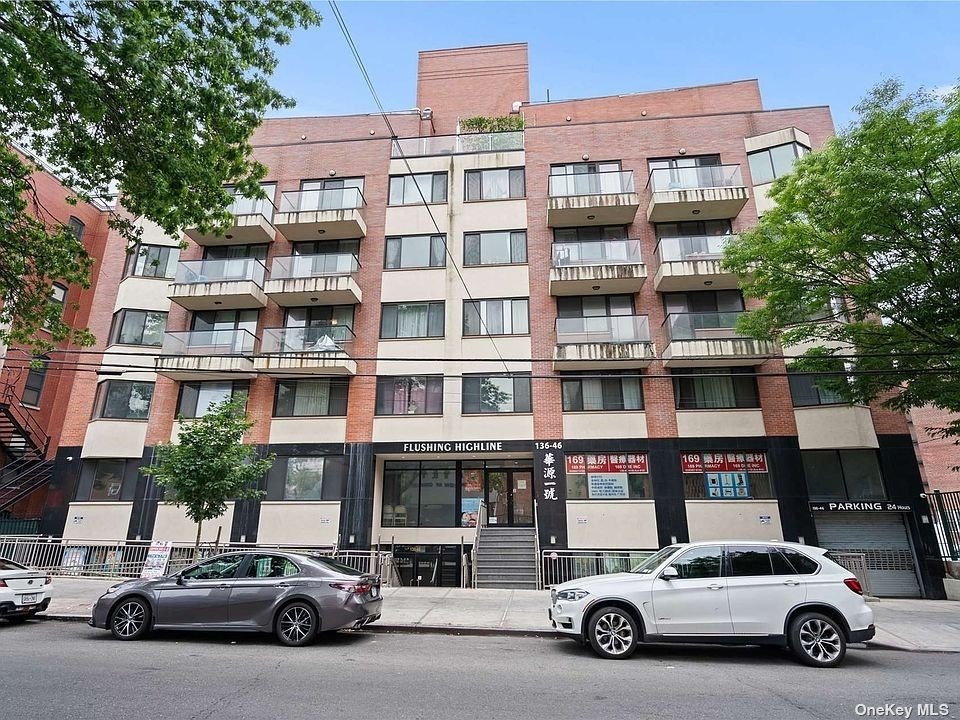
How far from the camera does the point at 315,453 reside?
19359 mm

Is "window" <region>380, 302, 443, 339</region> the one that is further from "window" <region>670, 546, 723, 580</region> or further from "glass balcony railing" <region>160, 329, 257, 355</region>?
"window" <region>670, 546, 723, 580</region>

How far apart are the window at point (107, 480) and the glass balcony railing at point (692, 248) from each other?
71.7 feet

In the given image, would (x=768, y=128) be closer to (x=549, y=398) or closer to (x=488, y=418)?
(x=549, y=398)

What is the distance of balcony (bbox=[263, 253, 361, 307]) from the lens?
20391 mm

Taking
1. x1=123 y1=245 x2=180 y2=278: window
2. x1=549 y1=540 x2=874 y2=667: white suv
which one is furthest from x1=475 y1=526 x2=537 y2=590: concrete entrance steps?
x1=123 y1=245 x2=180 y2=278: window

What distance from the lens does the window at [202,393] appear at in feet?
67.4

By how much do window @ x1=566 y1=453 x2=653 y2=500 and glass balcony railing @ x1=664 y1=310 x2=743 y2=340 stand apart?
451 cm

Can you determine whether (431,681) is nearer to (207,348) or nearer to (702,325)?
(702,325)

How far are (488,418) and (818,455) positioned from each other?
37.1 feet

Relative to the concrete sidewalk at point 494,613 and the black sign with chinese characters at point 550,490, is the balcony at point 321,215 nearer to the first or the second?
the black sign with chinese characters at point 550,490

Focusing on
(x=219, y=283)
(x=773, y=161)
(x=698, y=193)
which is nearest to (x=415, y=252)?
(x=219, y=283)

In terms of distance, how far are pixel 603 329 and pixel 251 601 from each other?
1422cm

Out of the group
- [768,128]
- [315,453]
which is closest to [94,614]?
[315,453]

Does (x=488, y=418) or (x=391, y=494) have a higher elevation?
(x=488, y=418)
